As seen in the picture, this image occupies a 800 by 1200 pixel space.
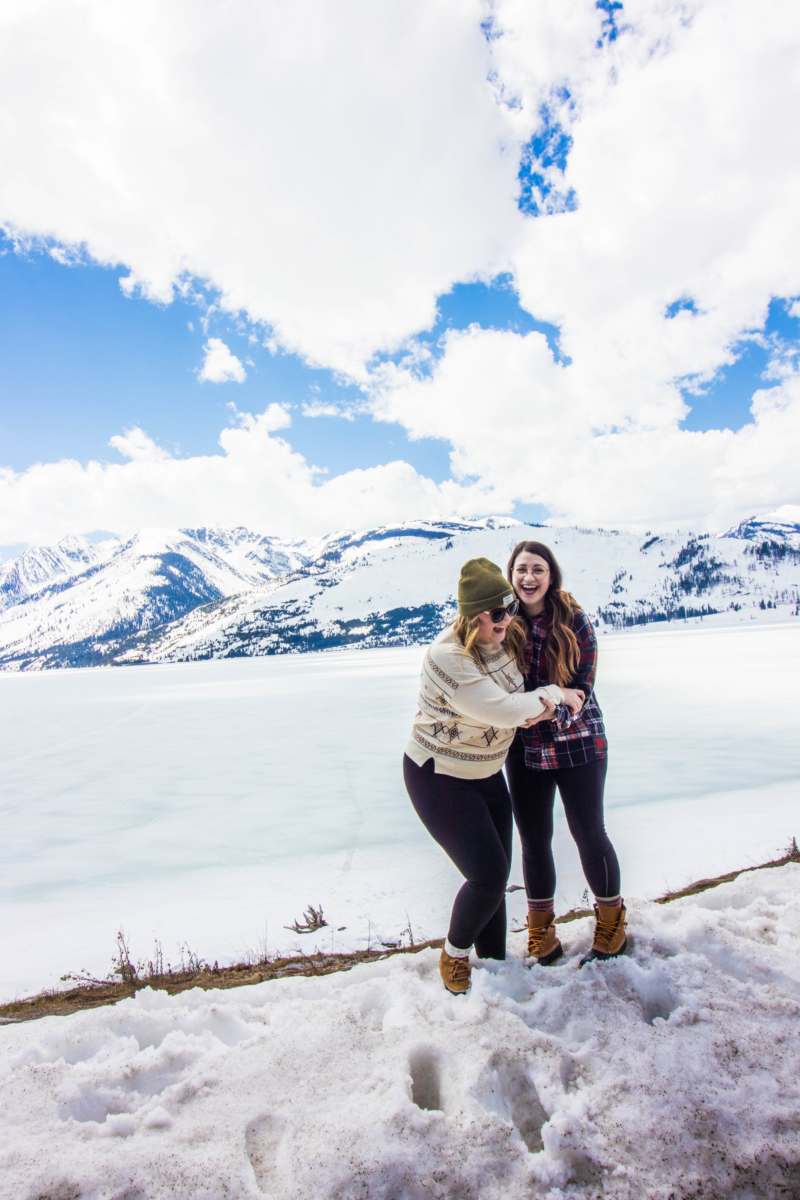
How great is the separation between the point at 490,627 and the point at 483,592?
0.72 feet

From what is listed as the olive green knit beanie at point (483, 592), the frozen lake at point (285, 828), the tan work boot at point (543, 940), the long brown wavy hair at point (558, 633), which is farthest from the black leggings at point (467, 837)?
the frozen lake at point (285, 828)

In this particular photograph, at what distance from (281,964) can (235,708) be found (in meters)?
26.6

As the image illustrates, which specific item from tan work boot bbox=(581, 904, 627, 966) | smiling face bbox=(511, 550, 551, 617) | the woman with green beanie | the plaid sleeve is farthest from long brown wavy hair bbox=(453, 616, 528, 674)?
tan work boot bbox=(581, 904, 627, 966)

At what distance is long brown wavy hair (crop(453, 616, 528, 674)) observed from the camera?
10.2 feet

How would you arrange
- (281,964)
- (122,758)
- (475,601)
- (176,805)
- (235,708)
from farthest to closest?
(235,708), (122,758), (176,805), (281,964), (475,601)

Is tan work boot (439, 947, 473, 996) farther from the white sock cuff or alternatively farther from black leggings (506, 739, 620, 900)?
black leggings (506, 739, 620, 900)

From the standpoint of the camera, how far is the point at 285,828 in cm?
963

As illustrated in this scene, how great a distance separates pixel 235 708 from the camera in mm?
29578

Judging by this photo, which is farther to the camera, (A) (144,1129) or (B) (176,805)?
(B) (176,805)

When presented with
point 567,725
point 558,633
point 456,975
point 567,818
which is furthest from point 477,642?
point 456,975

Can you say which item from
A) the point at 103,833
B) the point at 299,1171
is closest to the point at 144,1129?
the point at 299,1171

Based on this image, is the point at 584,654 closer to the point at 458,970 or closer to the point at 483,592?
the point at 483,592

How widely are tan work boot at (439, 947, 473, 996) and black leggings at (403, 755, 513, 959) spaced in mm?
88

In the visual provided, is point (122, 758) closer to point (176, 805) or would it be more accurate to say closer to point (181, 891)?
point (176, 805)
